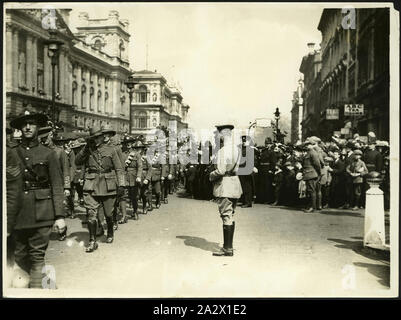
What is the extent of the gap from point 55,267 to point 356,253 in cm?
473

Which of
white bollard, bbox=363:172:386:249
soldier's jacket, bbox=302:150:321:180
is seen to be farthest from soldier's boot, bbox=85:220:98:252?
soldier's jacket, bbox=302:150:321:180

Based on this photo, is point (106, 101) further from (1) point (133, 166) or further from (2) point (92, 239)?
(2) point (92, 239)

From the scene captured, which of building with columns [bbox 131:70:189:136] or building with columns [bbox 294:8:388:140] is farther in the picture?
building with columns [bbox 131:70:189:136]

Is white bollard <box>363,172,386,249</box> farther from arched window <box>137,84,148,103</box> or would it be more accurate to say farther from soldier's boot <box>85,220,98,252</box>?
arched window <box>137,84,148,103</box>

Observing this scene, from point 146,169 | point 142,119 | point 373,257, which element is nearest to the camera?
point 373,257

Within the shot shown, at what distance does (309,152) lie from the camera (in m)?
12.8

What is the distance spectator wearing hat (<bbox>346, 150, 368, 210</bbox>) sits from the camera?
12.7 meters

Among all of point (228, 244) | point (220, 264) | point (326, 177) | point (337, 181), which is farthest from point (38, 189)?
point (337, 181)

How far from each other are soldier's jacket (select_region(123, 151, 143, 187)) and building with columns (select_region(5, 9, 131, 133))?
115cm

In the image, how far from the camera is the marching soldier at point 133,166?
11.9 meters

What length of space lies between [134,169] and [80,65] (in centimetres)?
963

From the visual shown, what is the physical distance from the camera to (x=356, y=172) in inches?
502

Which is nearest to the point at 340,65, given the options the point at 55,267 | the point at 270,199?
the point at 270,199
